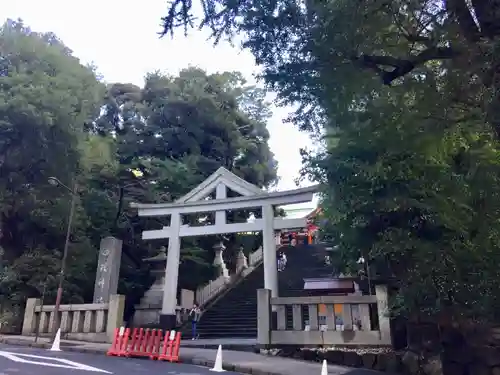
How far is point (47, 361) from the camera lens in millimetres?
9352

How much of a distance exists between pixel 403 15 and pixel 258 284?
1749 cm

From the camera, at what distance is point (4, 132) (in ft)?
58.7

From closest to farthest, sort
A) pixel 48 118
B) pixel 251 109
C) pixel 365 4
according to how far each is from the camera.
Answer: pixel 365 4
pixel 48 118
pixel 251 109

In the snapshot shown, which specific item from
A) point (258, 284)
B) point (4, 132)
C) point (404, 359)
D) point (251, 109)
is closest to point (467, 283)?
point (404, 359)

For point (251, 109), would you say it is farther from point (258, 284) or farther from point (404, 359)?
point (404, 359)

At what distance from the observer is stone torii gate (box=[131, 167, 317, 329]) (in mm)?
16391

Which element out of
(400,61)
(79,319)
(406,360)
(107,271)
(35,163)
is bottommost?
(406,360)

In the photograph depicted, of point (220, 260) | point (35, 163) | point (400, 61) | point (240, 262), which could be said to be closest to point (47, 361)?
point (400, 61)

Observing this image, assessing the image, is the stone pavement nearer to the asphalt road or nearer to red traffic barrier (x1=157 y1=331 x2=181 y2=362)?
red traffic barrier (x1=157 y1=331 x2=181 y2=362)

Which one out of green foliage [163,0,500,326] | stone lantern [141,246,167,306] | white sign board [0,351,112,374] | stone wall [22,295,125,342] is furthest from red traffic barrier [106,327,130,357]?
stone lantern [141,246,167,306]

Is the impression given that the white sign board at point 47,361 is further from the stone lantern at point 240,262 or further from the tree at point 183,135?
the stone lantern at point 240,262

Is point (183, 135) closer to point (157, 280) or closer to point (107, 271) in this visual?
point (157, 280)

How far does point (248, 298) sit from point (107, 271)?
6.65 metres

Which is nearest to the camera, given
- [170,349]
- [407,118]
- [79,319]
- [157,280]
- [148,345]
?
[407,118]
